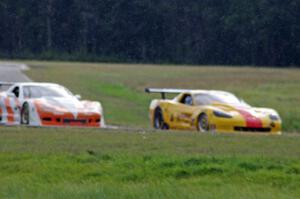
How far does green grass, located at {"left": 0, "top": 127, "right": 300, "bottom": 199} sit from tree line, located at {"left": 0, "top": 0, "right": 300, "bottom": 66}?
56592mm

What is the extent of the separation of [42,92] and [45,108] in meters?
1.31

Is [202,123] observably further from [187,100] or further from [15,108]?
[15,108]

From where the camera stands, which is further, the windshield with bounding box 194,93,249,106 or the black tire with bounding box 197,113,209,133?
the windshield with bounding box 194,93,249,106

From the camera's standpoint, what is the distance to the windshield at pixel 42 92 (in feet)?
72.3

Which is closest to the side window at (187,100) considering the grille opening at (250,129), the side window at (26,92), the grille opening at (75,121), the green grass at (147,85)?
the grille opening at (250,129)

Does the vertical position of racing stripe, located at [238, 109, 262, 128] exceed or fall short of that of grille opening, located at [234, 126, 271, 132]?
it exceeds it

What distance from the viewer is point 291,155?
41.5ft

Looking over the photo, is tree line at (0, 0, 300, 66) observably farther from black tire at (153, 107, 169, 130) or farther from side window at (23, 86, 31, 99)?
side window at (23, 86, 31, 99)

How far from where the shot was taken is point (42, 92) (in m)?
22.2

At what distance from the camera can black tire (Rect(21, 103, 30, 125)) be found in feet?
69.9

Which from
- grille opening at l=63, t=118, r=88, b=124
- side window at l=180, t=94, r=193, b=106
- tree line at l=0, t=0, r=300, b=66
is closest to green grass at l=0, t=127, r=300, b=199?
grille opening at l=63, t=118, r=88, b=124

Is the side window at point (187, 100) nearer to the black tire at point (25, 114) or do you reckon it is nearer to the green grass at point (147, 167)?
the black tire at point (25, 114)

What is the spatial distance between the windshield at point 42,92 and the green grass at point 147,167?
22.7 feet

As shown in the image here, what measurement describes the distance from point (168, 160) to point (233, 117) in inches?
350
